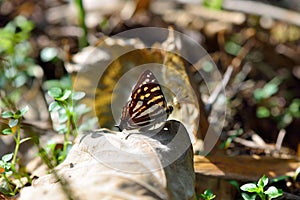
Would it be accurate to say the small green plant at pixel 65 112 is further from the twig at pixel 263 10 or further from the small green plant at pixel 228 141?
the twig at pixel 263 10

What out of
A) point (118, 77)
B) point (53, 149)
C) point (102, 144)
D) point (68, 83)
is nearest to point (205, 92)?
point (118, 77)

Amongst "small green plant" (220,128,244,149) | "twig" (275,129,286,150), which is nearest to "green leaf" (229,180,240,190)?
"small green plant" (220,128,244,149)

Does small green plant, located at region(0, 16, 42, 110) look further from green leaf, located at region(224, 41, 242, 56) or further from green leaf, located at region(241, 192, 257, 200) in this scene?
green leaf, located at region(241, 192, 257, 200)

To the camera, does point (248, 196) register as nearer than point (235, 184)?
Yes

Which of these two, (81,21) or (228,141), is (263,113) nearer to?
(228,141)

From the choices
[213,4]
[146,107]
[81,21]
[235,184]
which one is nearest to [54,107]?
[146,107]

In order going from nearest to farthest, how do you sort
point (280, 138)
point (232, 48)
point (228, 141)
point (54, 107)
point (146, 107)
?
point (146, 107), point (54, 107), point (228, 141), point (280, 138), point (232, 48)

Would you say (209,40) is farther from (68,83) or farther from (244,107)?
(68,83)

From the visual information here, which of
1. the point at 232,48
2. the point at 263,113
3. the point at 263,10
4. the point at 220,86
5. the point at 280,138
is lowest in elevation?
the point at 280,138
